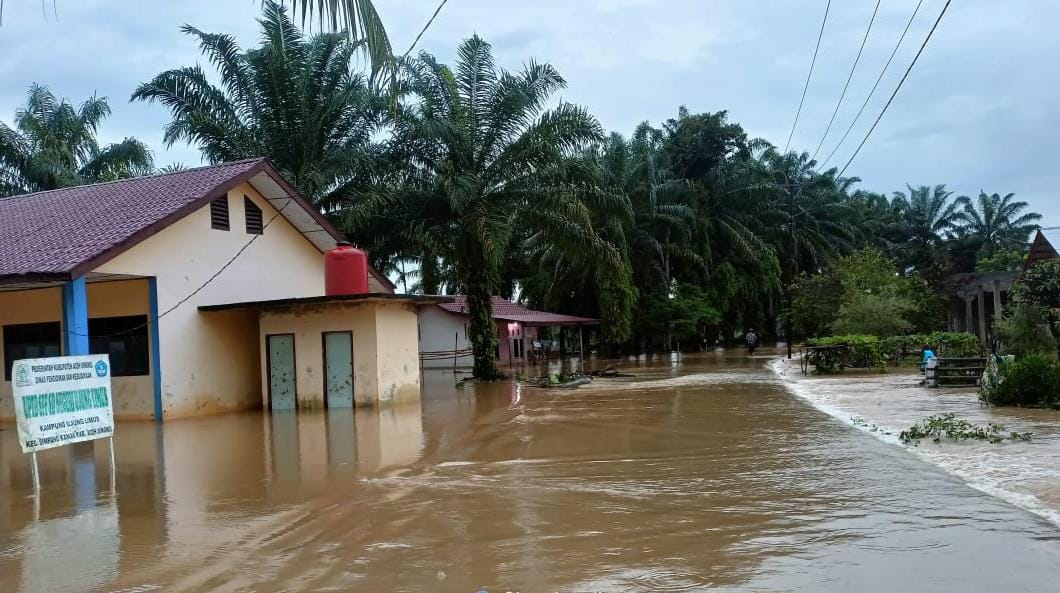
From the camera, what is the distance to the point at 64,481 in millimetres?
10969

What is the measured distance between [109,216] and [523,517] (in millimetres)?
14496

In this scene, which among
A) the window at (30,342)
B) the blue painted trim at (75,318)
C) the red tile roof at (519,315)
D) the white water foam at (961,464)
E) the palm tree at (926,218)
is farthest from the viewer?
the palm tree at (926,218)

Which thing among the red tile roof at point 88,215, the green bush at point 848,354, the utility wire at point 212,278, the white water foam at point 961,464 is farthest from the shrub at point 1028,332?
the red tile roof at point 88,215

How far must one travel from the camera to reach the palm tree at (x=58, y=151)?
36.7m

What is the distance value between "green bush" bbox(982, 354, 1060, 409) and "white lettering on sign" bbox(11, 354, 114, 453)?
15195 millimetres

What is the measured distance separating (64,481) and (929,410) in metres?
14.4

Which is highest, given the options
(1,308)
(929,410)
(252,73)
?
(252,73)

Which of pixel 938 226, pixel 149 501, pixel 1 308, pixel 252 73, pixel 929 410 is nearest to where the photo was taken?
pixel 149 501

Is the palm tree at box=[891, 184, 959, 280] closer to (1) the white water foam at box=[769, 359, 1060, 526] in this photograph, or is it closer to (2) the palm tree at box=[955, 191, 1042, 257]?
(2) the palm tree at box=[955, 191, 1042, 257]

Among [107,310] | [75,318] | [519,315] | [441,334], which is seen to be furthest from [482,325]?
[519,315]

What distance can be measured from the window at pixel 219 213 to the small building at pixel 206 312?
0.03 meters

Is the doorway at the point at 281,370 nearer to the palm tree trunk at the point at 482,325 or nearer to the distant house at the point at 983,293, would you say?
the palm tree trunk at the point at 482,325

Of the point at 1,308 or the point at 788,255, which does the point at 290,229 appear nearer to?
the point at 1,308

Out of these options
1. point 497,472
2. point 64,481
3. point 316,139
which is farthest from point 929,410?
point 316,139
